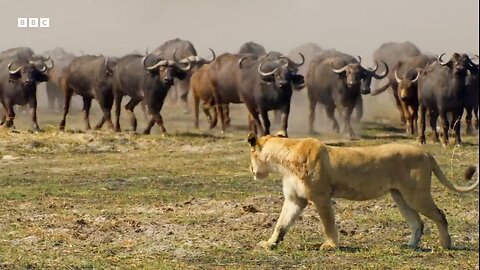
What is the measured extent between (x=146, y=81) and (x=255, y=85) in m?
2.87

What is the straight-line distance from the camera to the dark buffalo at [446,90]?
22766 millimetres

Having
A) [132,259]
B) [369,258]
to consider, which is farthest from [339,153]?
[132,259]

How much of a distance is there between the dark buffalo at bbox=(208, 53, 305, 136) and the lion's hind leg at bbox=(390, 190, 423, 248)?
1458 cm

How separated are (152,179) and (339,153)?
6887 millimetres

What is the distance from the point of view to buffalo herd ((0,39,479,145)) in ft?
77.4

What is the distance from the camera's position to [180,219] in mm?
11758

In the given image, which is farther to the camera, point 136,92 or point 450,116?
point 136,92

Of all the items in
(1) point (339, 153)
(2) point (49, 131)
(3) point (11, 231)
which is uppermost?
(1) point (339, 153)

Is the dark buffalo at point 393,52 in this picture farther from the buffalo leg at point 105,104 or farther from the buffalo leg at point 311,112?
the buffalo leg at point 105,104

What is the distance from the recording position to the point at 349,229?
1113cm

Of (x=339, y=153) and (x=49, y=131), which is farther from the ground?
(x=339, y=153)

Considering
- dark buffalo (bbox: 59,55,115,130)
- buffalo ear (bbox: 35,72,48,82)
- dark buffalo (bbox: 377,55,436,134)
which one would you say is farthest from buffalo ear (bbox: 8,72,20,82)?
dark buffalo (bbox: 377,55,436,134)

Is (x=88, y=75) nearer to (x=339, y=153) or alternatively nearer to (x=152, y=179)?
(x=152, y=179)

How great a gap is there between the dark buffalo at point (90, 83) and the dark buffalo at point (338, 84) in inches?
223
